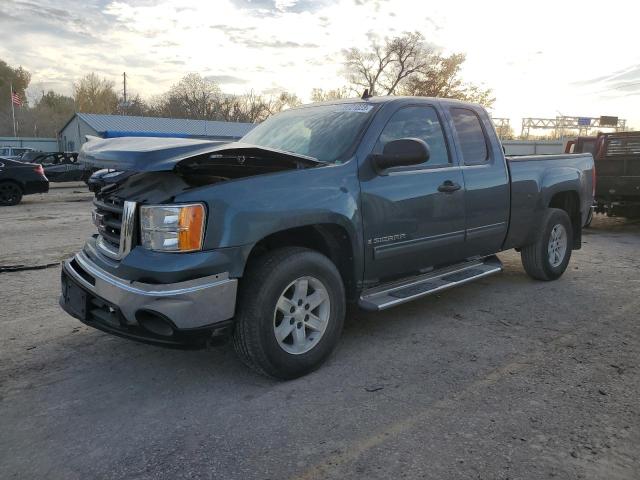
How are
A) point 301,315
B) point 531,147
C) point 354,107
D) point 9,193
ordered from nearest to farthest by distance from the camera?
point 301,315 → point 354,107 → point 9,193 → point 531,147

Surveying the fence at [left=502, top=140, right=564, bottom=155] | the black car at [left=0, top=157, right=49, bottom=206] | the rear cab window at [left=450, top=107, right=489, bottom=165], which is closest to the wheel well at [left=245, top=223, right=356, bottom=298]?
the rear cab window at [left=450, top=107, right=489, bottom=165]

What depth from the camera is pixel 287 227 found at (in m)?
3.29

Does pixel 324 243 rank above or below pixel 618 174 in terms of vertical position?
below

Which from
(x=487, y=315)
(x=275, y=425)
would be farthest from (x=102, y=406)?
(x=487, y=315)

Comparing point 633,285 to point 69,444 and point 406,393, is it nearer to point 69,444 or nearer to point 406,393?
point 406,393

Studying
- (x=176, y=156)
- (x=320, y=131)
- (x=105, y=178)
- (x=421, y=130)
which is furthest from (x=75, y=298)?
(x=421, y=130)

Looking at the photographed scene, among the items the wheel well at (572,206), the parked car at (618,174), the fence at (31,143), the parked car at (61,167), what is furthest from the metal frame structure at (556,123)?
the wheel well at (572,206)

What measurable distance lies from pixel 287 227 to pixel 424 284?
5.33 ft

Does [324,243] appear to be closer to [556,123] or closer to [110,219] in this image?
[110,219]

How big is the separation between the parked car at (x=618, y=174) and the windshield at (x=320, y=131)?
820 centimetres

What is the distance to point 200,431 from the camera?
9.27 feet

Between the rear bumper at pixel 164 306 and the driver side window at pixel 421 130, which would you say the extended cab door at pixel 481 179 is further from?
the rear bumper at pixel 164 306

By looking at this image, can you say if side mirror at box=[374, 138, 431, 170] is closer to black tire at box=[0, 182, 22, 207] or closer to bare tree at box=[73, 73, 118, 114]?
black tire at box=[0, 182, 22, 207]

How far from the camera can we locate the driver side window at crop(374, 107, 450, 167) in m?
4.17
